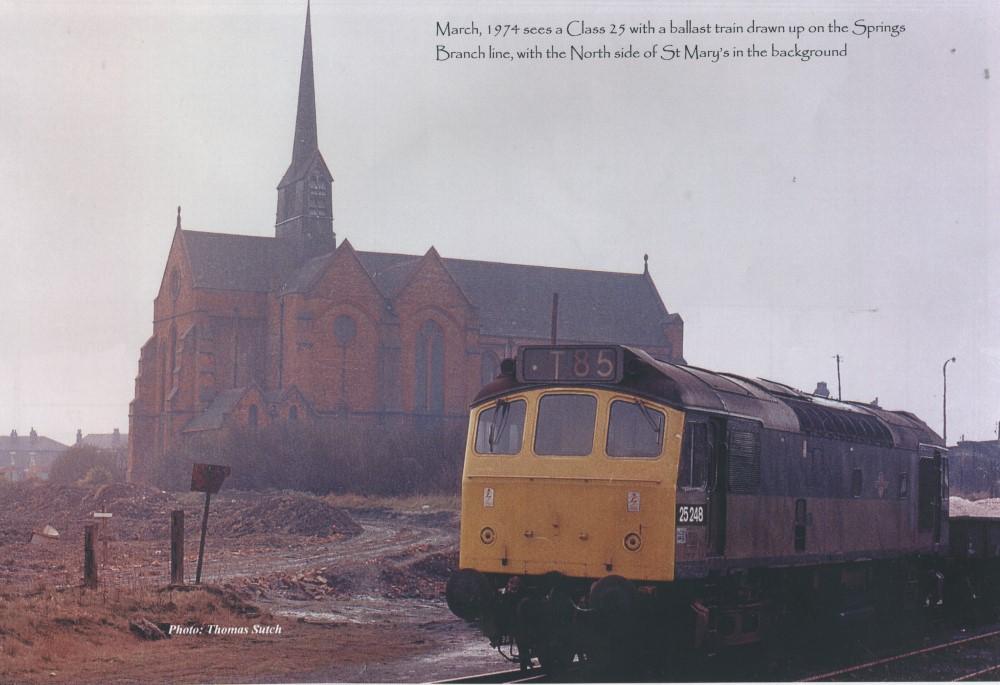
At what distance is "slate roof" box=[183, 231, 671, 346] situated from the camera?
3000 inches

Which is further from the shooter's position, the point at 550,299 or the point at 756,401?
the point at 550,299

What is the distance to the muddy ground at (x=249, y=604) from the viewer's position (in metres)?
16.4

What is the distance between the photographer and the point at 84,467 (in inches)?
2832

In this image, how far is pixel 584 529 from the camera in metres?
14.0

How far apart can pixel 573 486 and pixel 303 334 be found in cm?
6008

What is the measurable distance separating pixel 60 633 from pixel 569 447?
26.0 ft

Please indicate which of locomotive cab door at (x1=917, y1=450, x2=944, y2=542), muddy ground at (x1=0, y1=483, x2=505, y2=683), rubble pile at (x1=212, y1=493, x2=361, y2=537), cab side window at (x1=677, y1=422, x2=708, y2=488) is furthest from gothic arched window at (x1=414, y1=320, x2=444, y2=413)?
cab side window at (x1=677, y1=422, x2=708, y2=488)

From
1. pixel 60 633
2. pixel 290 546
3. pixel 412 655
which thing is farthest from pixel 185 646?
pixel 290 546

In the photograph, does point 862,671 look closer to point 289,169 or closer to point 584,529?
point 584,529

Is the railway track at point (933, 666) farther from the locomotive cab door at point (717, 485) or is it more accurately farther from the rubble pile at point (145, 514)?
the rubble pile at point (145, 514)

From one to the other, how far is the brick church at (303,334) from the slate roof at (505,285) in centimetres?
15

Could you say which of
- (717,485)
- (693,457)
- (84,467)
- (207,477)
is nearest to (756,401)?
(717,485)

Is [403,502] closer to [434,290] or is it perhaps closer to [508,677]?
[434,290]

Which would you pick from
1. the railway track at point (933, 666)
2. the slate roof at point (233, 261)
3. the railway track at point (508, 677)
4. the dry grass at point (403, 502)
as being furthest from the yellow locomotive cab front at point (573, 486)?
the slate roof at point (233, 261)
